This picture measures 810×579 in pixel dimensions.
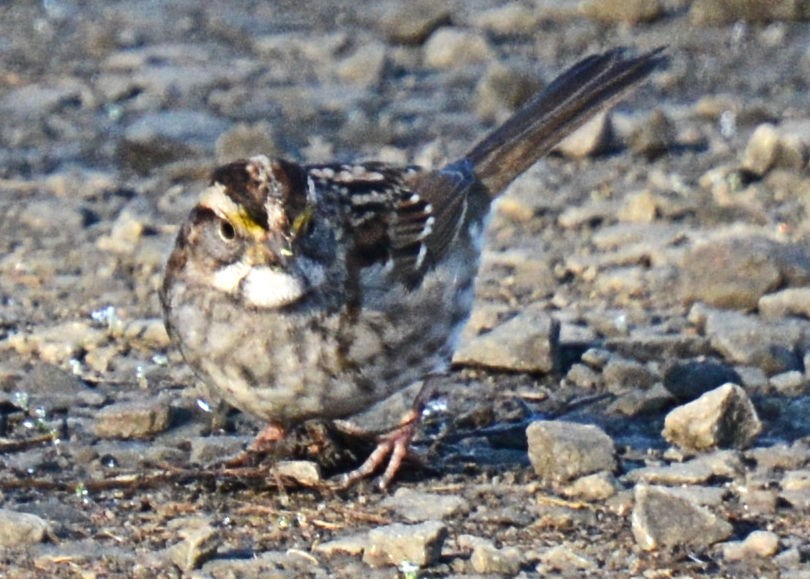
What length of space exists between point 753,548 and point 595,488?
19.7 inches

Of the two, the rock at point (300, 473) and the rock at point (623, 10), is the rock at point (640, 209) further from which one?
the rock at point (300, 473)

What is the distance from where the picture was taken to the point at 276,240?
185 inches

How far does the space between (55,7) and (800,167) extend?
4088 millimetres

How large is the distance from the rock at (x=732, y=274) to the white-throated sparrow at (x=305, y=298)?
121 cm

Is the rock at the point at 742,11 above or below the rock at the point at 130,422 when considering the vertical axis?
above

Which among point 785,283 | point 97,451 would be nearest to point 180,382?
point 97,451

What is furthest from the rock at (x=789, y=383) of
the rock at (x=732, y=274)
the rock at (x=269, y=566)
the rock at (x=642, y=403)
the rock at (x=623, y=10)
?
the rock at (x=623, y=10)

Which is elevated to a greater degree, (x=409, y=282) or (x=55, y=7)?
(x=55, y=7)

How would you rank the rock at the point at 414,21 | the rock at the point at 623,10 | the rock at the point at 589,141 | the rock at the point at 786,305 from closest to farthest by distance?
the rock at the point at 786,305
the rock at the point at 589,141
the rock at the point at 414,21
the rock at the point at 623,10

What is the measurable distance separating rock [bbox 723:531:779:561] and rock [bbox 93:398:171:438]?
5.53ft

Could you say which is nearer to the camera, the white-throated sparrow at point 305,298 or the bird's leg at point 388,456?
the white-throated sparrow at point 305,298

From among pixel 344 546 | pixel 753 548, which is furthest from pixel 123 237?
pixel 753 548

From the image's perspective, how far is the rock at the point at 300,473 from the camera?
16.1 feet

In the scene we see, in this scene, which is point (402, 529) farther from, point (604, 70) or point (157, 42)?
point (157, 42)
